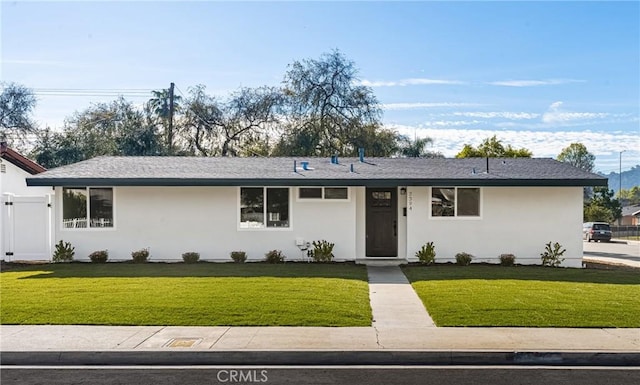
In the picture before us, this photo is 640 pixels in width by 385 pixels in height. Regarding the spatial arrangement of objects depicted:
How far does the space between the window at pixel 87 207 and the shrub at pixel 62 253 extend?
0.65 meters

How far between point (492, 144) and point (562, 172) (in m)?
25.4

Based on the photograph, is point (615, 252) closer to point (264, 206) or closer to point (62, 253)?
point (264, 206)

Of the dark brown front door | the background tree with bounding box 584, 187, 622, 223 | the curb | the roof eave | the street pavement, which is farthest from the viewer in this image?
the background tree with bounding box 584, 187, 622, 223

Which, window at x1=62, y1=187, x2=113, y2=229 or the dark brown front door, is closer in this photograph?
window at x1=62, y1=187, x2=113, y2=229

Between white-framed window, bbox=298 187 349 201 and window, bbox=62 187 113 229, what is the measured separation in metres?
5.73

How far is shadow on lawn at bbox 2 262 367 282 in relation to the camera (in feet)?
45.6

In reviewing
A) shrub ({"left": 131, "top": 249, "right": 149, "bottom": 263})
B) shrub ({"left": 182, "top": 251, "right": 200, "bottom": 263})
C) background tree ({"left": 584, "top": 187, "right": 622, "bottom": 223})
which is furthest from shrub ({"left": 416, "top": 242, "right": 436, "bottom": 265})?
background tree ({"left": 584, "top": 187, "right": 622, "bottom": 223})

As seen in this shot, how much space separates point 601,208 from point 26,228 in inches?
2173

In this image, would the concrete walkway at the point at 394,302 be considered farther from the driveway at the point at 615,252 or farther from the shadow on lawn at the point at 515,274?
the driveway at the point at 615,252

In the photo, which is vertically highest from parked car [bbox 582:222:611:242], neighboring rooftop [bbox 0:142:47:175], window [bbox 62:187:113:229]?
neighboring rooftop [bbox 0:142:47:175]

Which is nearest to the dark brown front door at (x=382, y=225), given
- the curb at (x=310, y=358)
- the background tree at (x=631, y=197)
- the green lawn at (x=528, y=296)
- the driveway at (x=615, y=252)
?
the green lawn at (x=528, y=296)

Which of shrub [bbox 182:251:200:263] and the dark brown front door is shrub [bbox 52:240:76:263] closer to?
shrub [bbox 182:251:200:263]

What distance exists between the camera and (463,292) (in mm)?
11477

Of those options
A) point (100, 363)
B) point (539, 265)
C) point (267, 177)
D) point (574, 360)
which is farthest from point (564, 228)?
point (100, 363)
